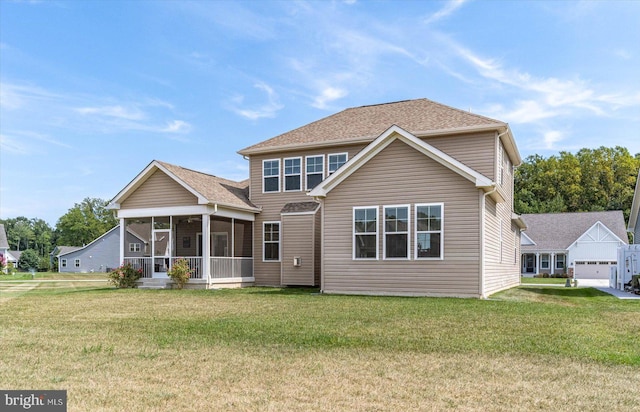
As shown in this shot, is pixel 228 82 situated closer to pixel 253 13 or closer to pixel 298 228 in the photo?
pixel 253 13

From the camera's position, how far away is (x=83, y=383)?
5008mm

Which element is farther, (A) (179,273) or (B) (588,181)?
(B) (588,181)

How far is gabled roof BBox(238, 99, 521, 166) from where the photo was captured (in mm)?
17641

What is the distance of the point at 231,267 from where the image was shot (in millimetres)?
20344

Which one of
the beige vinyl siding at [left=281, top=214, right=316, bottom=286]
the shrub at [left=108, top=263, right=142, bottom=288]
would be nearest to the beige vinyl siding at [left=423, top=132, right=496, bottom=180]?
the beige vinyl siding at [left=281, top=214, right=316, bottom=286]

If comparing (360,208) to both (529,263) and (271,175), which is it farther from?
(529,263)

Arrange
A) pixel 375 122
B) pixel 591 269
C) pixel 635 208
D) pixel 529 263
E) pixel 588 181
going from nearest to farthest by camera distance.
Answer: pixel 375 122
pixel 635 208
pixel 591 269
pixel 529 263
pixel 588 181

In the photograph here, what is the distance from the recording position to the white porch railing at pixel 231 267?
19.6 metres

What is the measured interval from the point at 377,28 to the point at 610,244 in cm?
3333

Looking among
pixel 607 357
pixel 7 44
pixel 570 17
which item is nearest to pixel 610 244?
pixel 570 17

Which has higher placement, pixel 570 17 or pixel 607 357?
pixel 570 17

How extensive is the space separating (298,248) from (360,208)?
4.64 metres

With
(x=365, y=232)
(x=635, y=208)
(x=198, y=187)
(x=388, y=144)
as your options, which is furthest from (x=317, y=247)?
(x=635, y=208)

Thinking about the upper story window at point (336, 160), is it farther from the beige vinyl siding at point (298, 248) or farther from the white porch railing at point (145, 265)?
the white porch railing at point (145, 265)
